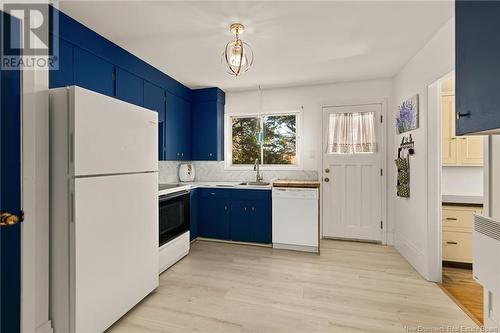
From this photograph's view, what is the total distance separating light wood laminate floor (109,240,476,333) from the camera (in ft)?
6.24

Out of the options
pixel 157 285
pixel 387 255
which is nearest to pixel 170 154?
pixel 157 285

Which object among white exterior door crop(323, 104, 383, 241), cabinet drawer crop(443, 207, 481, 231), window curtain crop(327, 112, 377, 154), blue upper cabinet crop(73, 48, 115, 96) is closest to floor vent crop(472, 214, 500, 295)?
cabinet drawer crop(443, 207, 481, 231)

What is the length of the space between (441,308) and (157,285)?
8.12 ft

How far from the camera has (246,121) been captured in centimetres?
445

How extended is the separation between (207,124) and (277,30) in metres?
2.22

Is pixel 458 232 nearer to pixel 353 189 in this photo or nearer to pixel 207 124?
pixel 353 189

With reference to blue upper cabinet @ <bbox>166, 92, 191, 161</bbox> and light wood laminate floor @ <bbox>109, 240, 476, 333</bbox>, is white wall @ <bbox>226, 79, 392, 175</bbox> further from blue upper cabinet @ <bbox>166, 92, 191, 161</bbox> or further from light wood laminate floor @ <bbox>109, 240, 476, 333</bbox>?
light wood laminate floor @ <bbox>109, 240, 476, 333</bbox>

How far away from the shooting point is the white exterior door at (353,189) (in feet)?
12.4

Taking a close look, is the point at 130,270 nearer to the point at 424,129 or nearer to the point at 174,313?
the point at 174,313

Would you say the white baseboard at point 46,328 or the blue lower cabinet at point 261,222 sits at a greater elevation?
the blue lower cabinet at point 261,222

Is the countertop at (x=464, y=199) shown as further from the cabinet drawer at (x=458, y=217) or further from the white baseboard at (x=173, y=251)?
the white baseboard at (x=173, y=251)

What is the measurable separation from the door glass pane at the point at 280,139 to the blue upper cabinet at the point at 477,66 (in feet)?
9.62

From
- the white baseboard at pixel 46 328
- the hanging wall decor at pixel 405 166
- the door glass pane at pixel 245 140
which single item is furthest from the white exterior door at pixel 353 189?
the white baseboard at pixel 46 328

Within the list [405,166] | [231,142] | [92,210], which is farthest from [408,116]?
[92,210]
